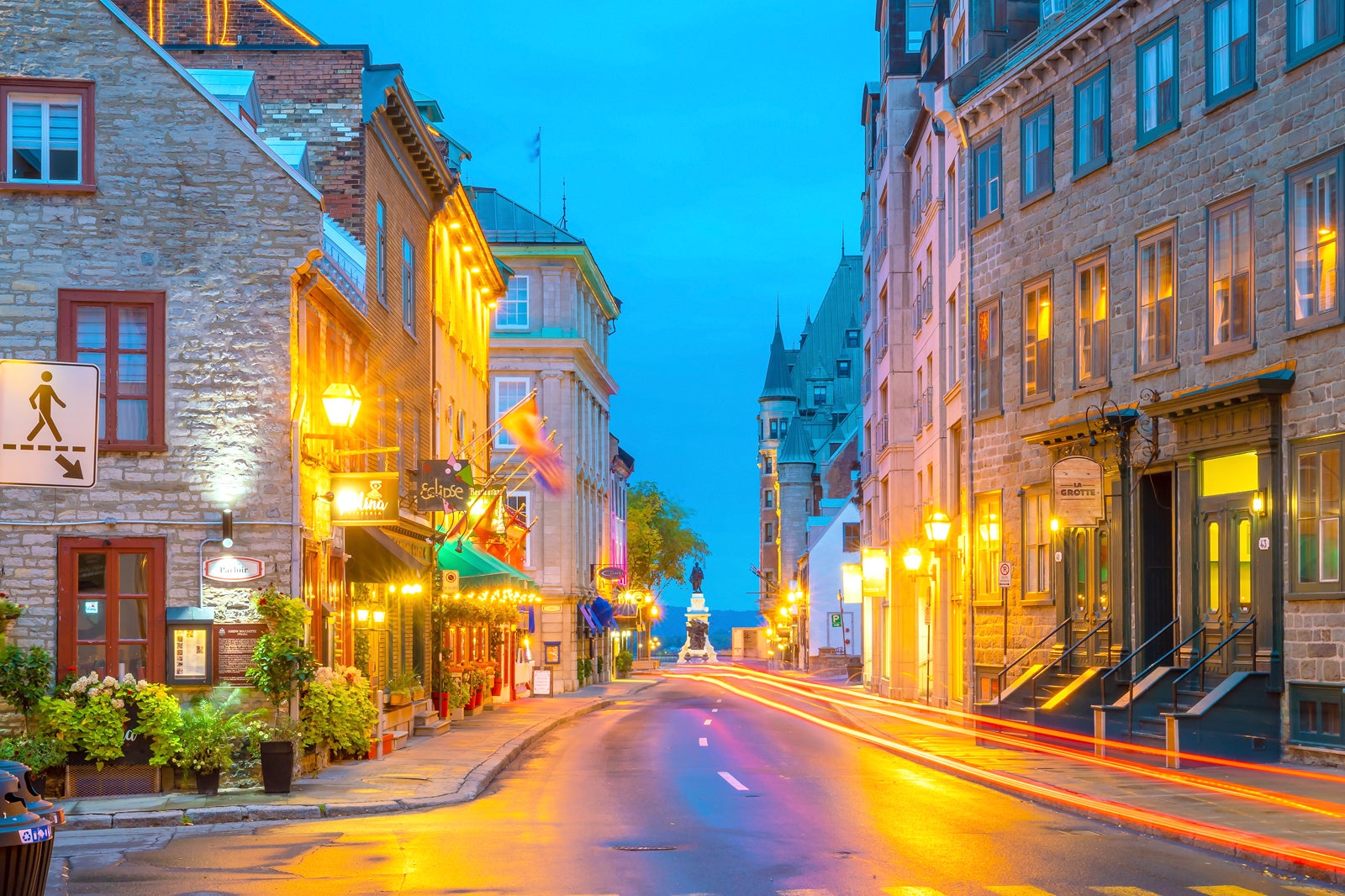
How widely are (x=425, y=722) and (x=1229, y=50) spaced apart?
1896 centimetres

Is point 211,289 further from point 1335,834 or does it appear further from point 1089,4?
point 1089,4

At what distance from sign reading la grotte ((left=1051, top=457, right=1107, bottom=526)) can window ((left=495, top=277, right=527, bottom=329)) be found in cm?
3807

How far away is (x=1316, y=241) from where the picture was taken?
72.1 feet

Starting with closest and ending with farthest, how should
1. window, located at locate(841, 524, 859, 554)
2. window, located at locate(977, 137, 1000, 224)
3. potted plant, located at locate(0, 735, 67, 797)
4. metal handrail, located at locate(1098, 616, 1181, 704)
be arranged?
1. potted plant, located at locate(0, 735, 67, 797)
2. metal handrail, located at locate(1098, 616, 1181, 704)
3. window, located at locate(977, 137, 1000, 224)
4. window, located at locate(841, 524, 859, 554)

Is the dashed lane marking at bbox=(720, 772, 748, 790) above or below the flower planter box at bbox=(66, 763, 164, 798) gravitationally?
below

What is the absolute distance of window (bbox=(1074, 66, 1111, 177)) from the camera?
Answer: 92.8 feet

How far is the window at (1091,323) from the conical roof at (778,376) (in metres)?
120

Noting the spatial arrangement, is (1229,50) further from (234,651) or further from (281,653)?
(234,651)

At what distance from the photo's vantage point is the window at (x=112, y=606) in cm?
A: 2034

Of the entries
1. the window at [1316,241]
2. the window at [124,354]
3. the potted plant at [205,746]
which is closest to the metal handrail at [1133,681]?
the window at [1316,241]

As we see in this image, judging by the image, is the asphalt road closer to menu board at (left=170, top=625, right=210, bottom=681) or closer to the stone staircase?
menu board at (left=170, top=625, right=210, bottom=681)

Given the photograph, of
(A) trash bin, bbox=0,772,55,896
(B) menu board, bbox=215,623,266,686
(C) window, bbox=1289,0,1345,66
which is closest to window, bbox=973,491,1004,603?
(C) window, bbox=1289,0,1345,66

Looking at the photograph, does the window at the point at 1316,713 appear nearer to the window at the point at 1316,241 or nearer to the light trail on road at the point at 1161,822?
the light trail on road at the point at 1161,822

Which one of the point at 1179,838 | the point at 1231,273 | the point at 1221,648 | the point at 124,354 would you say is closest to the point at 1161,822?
the point at 1179,838
